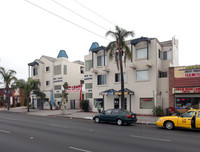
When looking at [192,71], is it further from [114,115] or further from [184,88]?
[114,115]

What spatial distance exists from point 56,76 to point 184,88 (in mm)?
24912

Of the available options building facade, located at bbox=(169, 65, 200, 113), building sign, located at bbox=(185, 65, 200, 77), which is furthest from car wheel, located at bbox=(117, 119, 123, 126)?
building sign, located at bbox=(185, 65, 200, 77)

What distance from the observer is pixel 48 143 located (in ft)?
29.6

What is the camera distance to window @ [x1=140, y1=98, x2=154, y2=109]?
979 inches

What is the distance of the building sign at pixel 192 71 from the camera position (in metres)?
22.0

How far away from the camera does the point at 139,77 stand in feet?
85.8

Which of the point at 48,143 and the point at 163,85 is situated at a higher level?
the point at 163,85

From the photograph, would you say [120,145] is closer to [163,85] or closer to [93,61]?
[163,85]

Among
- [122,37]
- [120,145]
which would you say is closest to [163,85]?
[122,37]

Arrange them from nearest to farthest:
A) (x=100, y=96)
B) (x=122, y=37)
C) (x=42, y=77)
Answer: (x=122, y=37) < (x=100, y=96) < (x=42, y=77)

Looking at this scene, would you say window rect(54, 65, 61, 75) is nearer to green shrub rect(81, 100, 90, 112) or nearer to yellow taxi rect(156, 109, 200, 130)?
green shrub rect(81, 100, 90, 112)

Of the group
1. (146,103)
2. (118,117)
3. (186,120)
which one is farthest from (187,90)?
(118,117)

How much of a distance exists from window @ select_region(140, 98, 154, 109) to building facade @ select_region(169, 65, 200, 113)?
2.41 m

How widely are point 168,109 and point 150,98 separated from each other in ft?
9.96
